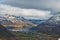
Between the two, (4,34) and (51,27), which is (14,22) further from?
(51,27)

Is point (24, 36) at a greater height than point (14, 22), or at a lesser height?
lesser

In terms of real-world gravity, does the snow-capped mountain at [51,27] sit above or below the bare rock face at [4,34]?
above

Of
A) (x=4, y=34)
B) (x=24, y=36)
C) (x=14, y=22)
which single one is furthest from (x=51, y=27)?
(x=4, y=34)

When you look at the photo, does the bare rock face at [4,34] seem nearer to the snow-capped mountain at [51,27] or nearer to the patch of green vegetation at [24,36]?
the patch of green vegetation at [24,36]

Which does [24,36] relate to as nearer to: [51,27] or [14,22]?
[14,22]

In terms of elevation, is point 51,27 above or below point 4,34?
above

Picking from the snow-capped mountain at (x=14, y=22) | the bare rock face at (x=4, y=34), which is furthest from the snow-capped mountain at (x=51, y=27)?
the bare rock face at (x=4, y=34)

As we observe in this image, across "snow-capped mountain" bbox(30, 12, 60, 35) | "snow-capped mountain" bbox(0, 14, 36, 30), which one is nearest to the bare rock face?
"snow-capped mountain" bbox(0, 14, 36, 30)

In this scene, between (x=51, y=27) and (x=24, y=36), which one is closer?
(x=24, y=36)

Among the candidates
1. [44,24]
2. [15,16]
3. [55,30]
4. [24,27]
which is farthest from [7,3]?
[55,30]

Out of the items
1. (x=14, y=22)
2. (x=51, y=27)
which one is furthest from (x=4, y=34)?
(x=51, y=27)

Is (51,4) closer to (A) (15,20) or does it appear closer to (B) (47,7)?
(B) (47,7)

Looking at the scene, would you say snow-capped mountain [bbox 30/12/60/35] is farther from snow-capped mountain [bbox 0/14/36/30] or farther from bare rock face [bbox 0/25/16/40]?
bare rock face [bbox 0/25/16/40]
